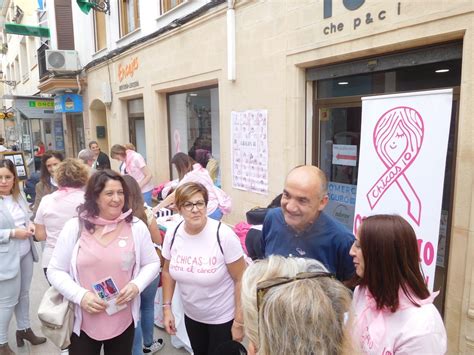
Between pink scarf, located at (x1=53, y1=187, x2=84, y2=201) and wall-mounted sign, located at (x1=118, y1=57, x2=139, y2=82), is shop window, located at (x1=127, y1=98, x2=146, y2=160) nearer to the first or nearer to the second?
wall-mounted sign, located at (x1=118, y1=57, x2=139, y2=82)

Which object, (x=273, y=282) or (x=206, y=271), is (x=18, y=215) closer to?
(x=206, y=271)

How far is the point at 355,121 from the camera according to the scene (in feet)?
13.2

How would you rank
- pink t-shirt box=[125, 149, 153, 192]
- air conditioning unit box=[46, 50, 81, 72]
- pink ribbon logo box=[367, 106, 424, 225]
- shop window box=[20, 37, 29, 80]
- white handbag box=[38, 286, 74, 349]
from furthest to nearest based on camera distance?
shop window box=[20, 37, 29, 80]
air conditioning unit box=[46, 50, 81, 72]
pink t-shirt box=[125, 149, 153, 192]
pink ribbon logo box=[367, 106, 424, 225]
white handbag box=[38, 286, 74, 349]

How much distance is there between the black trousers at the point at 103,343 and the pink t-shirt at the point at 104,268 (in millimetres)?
55

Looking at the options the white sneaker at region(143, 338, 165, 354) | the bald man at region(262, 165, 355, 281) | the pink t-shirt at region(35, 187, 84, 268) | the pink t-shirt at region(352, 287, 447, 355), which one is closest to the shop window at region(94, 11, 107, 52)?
the pink t-shirt at region(35, 187, 84, 268)

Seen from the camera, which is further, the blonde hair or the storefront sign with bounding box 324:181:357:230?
the storefront sign with bounding box 324:181:357:230

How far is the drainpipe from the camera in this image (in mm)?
5137

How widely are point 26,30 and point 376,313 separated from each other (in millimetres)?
14524

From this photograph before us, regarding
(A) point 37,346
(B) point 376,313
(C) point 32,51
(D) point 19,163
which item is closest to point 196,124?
(D) point 19,163

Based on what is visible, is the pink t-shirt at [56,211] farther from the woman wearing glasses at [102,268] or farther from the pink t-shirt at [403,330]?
the pink t-shirt at [403,330]

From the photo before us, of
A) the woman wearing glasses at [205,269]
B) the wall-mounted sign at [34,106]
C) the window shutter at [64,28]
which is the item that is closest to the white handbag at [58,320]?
the woman wearing glasses at [205,269]

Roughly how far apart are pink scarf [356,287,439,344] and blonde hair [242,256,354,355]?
0.37m

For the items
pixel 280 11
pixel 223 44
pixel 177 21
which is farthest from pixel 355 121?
pixel 177 21

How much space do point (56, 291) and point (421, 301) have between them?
6.74 feet
